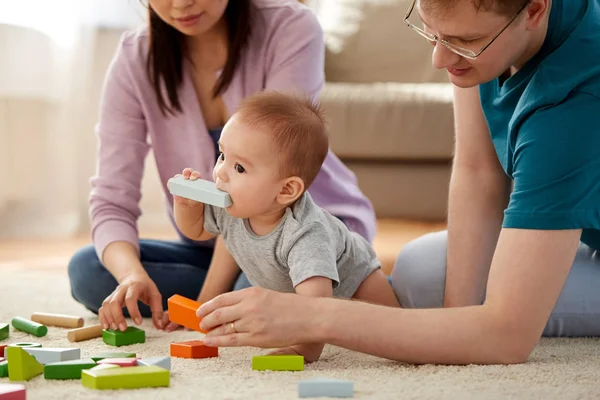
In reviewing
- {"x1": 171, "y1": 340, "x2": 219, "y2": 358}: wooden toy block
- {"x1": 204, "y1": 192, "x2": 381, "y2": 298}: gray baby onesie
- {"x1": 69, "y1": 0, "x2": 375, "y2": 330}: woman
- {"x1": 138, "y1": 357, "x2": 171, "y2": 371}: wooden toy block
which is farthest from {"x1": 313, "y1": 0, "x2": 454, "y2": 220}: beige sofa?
{"x1": 138, "y1": 357, "x2": 171, "y2": 371}: wooden toy block

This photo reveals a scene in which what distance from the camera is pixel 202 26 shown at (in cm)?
148

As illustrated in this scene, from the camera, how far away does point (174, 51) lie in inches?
63.3

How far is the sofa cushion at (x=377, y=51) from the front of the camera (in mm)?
3131

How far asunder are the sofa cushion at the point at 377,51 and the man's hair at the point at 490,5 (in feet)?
6.83

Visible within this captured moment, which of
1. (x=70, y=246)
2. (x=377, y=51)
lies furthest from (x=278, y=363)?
(x=377, y=51)

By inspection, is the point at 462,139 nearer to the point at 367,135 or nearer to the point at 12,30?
the point at 367,135

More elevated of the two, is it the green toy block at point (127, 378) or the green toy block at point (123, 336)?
the green toy block at point (127, 378)

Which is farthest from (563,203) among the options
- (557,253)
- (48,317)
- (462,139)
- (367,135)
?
(367,135)

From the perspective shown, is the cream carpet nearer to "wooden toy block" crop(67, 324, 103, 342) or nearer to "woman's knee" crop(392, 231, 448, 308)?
"wooden toy block" crop(67, 324, 103, 342)

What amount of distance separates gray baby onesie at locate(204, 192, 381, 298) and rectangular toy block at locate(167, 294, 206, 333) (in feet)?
0.48

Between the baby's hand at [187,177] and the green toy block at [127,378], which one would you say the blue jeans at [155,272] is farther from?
the green toy block at [127,378]

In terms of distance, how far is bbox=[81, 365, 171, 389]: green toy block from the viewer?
3.31 ft

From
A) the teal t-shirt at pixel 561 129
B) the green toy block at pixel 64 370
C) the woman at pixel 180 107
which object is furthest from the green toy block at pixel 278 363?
the woman at pixel 180 107

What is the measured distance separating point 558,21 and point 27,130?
2.31 metres
